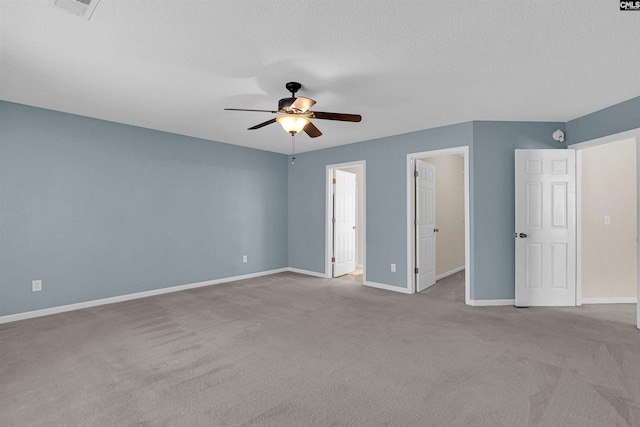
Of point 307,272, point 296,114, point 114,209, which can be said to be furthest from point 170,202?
point 296,114

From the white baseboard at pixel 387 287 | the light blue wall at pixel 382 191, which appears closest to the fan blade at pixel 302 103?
the light blue wall at pixel 382 191

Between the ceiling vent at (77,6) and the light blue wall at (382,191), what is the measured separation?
358cm

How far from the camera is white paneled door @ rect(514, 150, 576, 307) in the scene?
4176 mm

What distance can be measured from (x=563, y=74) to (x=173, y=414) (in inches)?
158

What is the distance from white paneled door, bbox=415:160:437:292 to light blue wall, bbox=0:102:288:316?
2.94 meters

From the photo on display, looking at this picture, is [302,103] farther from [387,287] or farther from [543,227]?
[543,227]

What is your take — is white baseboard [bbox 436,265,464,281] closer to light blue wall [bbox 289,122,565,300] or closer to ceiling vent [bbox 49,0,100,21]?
light blue wall [bbox 289,122,565,300]

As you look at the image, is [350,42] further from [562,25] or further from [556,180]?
[556,180]

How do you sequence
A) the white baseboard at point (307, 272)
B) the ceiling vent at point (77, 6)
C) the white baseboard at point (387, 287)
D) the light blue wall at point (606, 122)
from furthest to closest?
1. the white baseboard at point (307, 272)
2. the white baseboard at point (387, 287)
3. the light blue wall at point (606, 122)
4. the ceiling vent at point (77, 6)

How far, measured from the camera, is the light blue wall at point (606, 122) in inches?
135

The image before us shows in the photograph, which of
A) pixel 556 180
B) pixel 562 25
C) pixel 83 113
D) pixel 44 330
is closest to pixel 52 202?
pixel 83 113

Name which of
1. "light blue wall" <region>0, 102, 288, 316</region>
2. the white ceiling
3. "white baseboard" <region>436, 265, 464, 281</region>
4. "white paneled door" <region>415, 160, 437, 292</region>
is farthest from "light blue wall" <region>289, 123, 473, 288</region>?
"white baseboard" <region>436, 265, 464, 281</region>
